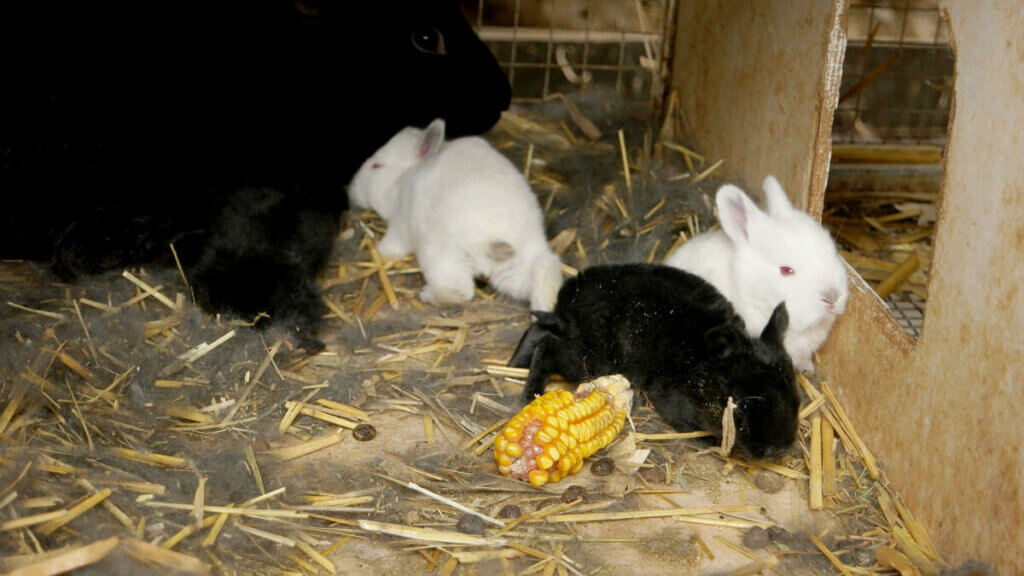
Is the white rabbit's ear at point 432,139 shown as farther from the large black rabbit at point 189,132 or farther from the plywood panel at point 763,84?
the plywood panel at point 763,84

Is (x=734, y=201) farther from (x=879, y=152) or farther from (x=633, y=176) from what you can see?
(x=879, y=152)

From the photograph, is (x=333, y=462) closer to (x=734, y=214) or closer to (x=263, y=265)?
(x=263, y=265)

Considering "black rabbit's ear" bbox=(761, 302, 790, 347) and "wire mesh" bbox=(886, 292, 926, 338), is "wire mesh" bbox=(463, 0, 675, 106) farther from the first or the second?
"black rabbit's ear" bbox=(761, 302, 790, 347)

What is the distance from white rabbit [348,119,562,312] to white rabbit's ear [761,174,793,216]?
2.74 feet

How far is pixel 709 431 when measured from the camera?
3096mm

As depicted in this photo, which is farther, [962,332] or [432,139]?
[432,139]

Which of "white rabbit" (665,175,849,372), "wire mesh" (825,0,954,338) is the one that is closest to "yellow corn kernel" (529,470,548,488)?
"white rabbit" (665,175,849,372)

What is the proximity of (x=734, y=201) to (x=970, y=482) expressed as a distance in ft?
4.53

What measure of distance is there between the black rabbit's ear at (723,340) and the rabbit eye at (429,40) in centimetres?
216

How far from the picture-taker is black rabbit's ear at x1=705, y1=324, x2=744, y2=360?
3.12 metres

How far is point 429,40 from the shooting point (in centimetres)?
460

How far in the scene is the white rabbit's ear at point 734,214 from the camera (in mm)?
3506

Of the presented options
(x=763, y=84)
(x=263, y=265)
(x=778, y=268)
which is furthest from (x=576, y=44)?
(x=263, y=265)

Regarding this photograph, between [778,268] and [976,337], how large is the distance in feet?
3.33
